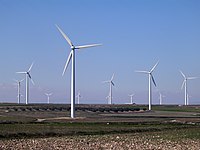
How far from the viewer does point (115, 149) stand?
3011cm

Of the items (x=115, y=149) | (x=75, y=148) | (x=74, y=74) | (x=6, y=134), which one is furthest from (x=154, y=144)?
(x=74, y=74)

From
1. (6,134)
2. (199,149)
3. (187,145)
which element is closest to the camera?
(199,149)

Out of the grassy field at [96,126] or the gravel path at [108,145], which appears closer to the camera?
the gravel path at [108,145]

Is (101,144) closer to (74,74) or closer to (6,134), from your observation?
(6,134)

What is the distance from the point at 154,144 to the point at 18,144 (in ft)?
31.3

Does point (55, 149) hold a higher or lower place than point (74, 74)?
lower

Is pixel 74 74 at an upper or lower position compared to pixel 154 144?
upper

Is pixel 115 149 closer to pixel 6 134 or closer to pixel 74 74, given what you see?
pixel 6 134

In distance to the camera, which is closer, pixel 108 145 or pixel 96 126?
pixel 108 145

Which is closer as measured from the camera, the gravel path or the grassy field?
the gravel path

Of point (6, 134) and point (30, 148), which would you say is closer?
point (30, 148)

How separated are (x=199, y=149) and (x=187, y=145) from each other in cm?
226

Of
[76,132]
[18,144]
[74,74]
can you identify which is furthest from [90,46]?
[18,144]

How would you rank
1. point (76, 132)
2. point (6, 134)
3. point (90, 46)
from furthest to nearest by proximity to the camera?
1. point (90, 46)
2. point (76, 132)
3. point (6, 134)
